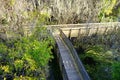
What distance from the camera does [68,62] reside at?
2377cm

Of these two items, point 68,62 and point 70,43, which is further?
point 70,43

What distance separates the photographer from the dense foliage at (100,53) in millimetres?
25688

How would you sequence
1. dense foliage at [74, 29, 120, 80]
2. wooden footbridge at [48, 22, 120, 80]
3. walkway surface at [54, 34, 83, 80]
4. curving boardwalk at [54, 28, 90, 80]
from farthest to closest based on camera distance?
dense foliage at [74, 29, 120, 80] → wooden footbridge at [48, 22, 120, 80] → walkway surface at [54, 34, 83, 80] → curving boardwalk at [54, 28, 90, 80]

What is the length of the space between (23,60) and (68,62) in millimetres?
6935

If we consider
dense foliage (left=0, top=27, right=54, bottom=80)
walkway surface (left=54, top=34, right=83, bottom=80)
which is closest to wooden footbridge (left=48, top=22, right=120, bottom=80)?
walkway surface (left=54, top=34, right=83, bottom=80)

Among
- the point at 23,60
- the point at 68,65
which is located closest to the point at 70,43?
the point at 68,65

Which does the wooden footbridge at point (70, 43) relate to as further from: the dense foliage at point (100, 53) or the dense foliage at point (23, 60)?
the dense foliage at point (23, 60)

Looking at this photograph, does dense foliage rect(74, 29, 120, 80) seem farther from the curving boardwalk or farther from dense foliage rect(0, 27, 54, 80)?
dense foliage rect(0, 27, 54, 80)

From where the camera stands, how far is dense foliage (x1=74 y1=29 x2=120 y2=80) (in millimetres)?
25688

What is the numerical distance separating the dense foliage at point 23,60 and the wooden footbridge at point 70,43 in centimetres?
344

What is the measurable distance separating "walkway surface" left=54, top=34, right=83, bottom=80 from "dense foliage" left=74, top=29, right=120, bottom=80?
3.31 meters

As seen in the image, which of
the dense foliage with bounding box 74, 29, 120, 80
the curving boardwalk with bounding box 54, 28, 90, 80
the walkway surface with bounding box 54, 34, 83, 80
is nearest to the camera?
the curving boardwalk with bounding box 54, 28, 90, 80

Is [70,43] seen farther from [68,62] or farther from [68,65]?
[68,65]

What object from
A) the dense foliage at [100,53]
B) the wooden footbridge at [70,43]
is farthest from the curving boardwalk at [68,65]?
the dense foliage at [100,53]
